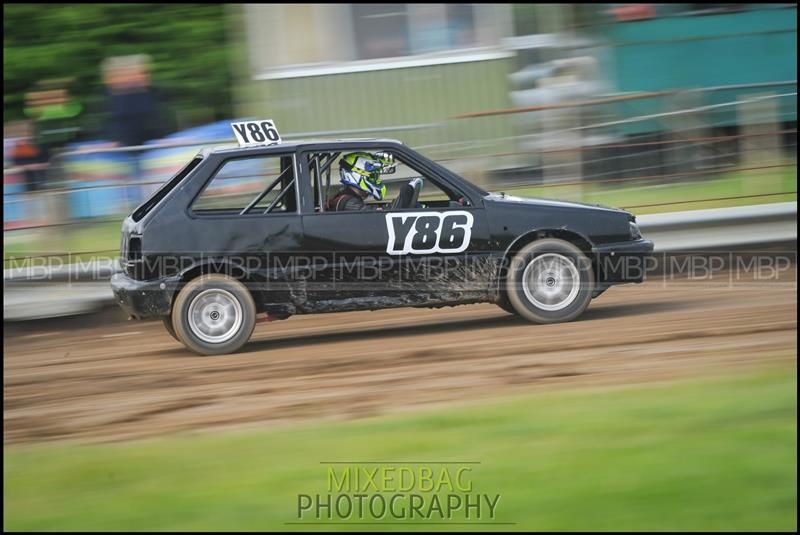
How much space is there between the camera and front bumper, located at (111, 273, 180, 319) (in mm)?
8094

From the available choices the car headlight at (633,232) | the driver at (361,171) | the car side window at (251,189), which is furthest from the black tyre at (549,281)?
the car side window at (251,189)

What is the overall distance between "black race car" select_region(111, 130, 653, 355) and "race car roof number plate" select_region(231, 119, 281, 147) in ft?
0.11

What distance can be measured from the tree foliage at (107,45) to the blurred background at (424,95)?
2 cm

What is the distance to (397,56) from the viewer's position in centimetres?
1428

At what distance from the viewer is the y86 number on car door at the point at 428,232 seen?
323 inches

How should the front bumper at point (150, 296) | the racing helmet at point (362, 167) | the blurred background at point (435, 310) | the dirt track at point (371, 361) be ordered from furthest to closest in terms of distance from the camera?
the racing helmet at point (362, 167)
the front bumper at point (150, 296)
the dirt track at point (371, 361)
the blurred background at point (435, 310)

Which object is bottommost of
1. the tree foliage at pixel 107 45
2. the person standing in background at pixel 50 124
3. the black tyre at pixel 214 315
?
the black tyre at pixel 214 315

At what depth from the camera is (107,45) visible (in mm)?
14992

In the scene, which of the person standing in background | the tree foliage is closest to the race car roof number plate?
the person standing in background

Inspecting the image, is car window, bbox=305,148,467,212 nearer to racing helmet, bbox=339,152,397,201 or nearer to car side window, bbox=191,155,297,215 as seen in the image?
racing helmet, bbox=339,152,397,201

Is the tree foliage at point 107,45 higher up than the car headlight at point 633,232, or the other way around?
the tree foliage at point 107,45

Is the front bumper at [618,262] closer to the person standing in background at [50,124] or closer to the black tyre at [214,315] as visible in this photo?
the black tyre at [214,315]

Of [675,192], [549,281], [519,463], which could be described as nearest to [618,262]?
→ [549,281]

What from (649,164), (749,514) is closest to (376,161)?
(649,164)
